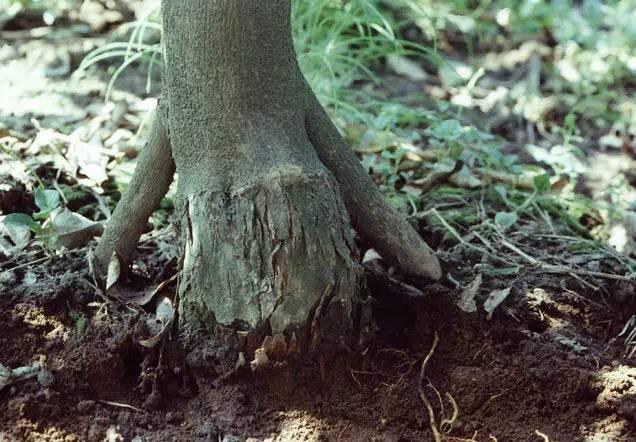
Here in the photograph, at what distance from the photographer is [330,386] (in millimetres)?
1646

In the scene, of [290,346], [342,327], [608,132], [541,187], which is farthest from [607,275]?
[608,132]

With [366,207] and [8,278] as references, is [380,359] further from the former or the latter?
[8,278]

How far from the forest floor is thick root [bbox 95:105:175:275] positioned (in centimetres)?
8

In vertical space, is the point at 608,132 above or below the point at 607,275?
below

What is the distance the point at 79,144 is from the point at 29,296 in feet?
2.27

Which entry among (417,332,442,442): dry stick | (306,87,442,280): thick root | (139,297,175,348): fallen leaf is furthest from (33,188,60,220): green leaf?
(417,332,442,442): dry stick

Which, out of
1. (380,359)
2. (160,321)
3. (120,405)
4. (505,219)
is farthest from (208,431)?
(505,219)

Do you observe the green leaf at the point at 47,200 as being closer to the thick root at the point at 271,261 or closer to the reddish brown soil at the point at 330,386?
the reddish brown soil at the point at 330,386

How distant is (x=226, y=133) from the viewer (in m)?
1.64

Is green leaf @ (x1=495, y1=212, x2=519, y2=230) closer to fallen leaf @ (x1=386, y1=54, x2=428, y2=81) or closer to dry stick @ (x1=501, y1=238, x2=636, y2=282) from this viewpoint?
dry stick @ (x1=501, y1=238, x2=636, y2=282)

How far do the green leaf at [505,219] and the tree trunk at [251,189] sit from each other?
70 centimetres

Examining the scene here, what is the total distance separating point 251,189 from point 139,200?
13.5 inches

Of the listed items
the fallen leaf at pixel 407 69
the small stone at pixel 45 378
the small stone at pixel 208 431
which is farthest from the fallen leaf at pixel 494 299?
the fallen leaf at pixel 407 69

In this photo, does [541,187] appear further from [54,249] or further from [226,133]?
[54,249]
